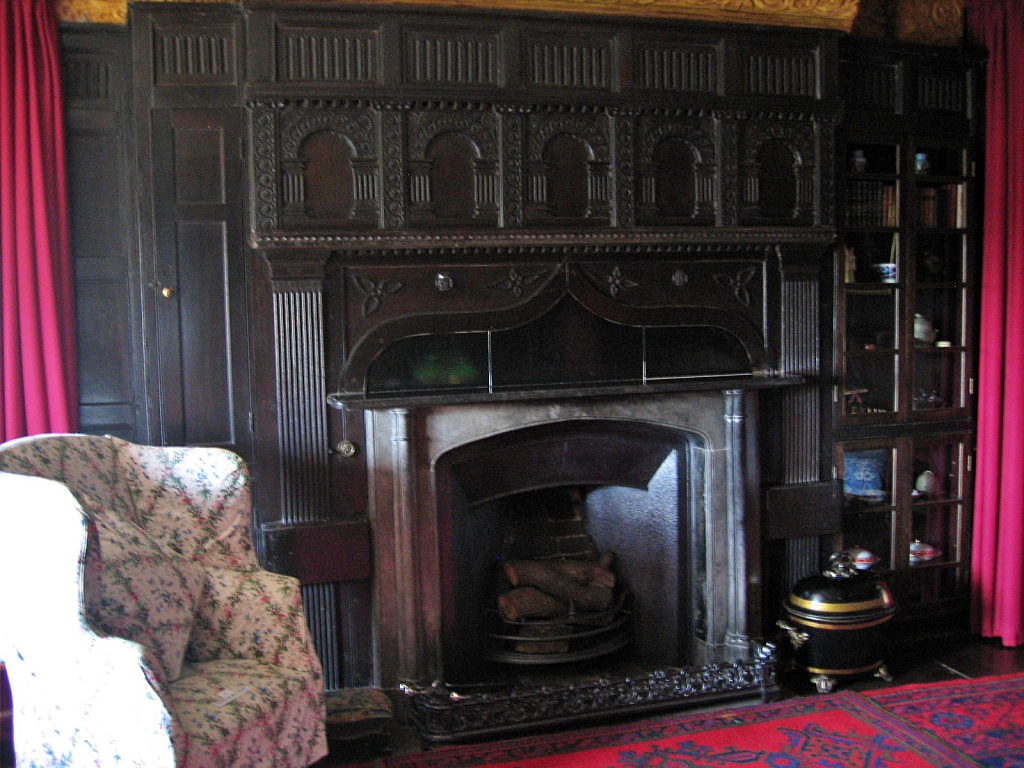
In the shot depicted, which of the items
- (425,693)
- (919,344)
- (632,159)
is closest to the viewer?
(425,693)

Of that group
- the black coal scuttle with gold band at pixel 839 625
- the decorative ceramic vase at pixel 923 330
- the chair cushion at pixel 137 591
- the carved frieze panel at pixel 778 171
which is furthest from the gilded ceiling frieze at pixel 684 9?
the black coal scuttle with gold band at pixel 839 625

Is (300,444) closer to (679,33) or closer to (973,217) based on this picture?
(679,33)

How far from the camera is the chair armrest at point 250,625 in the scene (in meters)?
2.61

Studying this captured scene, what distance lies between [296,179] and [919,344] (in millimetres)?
2782

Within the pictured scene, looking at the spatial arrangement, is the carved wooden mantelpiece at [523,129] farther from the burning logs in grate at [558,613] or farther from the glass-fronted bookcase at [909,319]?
the burning logs in grate at [558,613]

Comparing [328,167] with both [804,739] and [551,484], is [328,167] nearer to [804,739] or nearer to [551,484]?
[551,484]

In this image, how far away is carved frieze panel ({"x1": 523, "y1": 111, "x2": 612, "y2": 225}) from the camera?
3.41 meters

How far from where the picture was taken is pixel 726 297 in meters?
3.69

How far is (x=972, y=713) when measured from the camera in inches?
127

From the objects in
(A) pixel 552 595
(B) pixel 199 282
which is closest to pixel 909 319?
(A) pixel 552 595

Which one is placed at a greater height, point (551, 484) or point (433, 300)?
point (433, 300)

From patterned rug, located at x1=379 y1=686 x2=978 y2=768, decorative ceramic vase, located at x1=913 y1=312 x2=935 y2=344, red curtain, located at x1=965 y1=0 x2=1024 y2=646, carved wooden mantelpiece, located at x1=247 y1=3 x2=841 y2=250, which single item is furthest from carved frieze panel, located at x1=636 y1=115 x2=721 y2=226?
patterned rug, located at x1=379 y1=686 x2=978 y2=768

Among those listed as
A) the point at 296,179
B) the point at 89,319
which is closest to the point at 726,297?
the point at 296,179

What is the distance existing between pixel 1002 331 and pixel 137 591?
363cm
